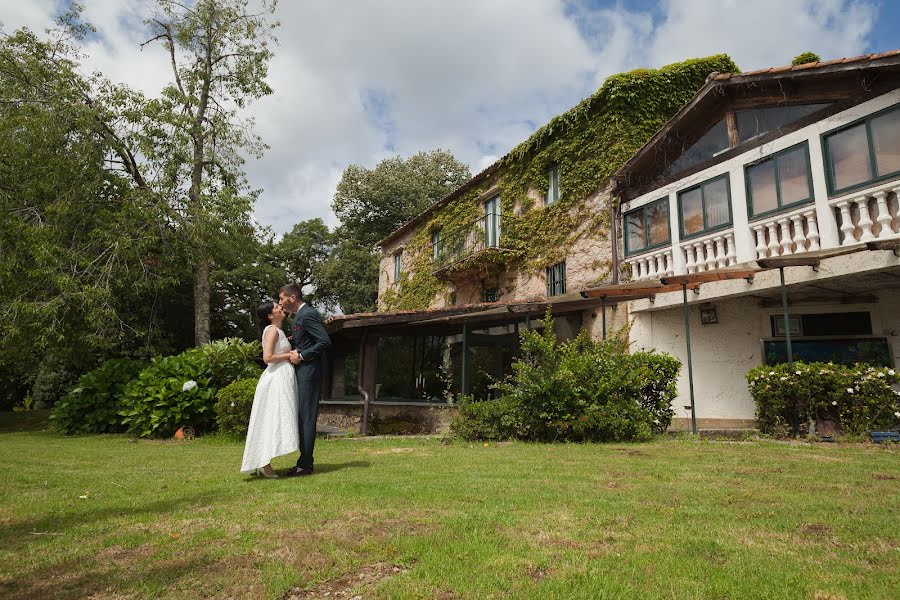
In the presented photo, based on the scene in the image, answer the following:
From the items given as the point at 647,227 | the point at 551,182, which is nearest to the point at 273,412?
the point at 647,227

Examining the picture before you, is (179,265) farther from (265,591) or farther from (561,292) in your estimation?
(265,591)

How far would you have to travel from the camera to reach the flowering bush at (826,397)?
7.62 metres

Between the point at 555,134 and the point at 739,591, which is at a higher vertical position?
the point at 555,134

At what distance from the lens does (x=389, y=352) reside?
1399cm

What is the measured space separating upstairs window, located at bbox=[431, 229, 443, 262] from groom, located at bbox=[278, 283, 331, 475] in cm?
1702

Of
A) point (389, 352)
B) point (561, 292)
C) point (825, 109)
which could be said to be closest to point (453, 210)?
point (561, 292)

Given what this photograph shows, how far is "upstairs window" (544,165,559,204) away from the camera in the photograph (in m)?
16.6

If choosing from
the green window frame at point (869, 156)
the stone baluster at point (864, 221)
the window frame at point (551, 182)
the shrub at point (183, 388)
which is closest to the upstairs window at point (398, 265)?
the window frame at point (551, 182)

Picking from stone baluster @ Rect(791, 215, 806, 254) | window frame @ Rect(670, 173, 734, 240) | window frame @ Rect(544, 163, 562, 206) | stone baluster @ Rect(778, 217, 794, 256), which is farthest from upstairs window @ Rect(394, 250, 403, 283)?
stone baluster @ Rect(791, 215, 806, 254)

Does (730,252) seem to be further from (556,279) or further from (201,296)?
(201,296)

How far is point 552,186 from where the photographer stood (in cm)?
1680

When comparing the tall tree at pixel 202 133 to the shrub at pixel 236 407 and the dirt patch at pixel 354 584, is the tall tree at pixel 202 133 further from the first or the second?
the dirt patch at pixel 354 584

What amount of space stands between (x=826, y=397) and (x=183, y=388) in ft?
40.2

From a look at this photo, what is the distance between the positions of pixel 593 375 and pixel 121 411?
35.9ft
